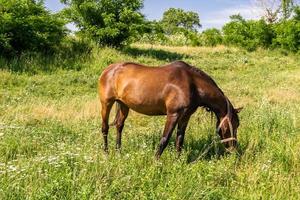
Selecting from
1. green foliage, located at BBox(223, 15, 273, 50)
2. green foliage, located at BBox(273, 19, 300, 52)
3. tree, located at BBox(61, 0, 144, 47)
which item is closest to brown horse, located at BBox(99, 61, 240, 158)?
tree, located at BBox(61, 0, 144, 47)

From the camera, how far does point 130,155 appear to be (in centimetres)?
534

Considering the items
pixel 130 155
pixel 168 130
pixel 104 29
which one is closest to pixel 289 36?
pixel 104 29

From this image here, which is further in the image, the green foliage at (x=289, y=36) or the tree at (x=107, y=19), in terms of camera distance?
the green foliage at (x=289, y=36)

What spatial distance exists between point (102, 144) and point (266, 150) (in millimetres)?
2514

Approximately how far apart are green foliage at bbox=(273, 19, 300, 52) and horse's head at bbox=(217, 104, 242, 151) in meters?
21.6

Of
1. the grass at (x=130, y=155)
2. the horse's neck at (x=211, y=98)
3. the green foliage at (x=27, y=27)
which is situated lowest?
the grass at (x=130, y=155)

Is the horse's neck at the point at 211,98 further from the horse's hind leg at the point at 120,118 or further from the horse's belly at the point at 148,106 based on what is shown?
the horse's hind leg at the point at 120,118

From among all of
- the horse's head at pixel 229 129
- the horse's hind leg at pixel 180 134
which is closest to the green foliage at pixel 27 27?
the horse's hind leg at pixel 180 134

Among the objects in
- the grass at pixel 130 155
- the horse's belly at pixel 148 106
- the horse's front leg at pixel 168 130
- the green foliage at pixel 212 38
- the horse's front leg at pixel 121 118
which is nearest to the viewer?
the grass at pixel 130 155

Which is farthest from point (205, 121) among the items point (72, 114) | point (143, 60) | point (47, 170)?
point (143, 60)

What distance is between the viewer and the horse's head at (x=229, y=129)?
5.88 metres

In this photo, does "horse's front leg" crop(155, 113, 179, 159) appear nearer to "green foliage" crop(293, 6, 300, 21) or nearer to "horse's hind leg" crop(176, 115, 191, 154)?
"horse's hind leg" crop(176, 115, 191, 154)

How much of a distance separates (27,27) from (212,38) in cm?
1930

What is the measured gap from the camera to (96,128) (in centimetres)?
760
